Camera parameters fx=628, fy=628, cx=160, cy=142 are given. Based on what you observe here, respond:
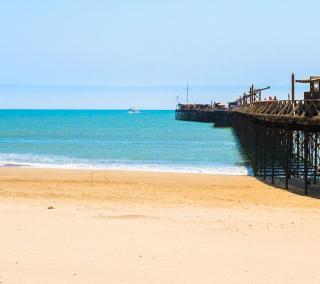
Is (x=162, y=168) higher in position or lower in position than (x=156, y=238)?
lower

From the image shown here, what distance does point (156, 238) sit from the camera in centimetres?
1174

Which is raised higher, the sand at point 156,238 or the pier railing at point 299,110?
the pier railing at point 299,110

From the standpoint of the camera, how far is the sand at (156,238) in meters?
9.30

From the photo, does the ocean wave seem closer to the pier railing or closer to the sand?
the pier railing

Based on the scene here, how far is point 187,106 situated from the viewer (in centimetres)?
13962

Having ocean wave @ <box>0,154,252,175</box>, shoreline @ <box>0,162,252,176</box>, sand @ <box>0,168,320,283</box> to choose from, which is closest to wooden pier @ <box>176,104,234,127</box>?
ocean wave @ <box>0,154,252,175</box>

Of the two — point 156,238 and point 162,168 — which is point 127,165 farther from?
point 156,238

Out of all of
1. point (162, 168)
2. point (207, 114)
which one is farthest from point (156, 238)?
point (207, 114)

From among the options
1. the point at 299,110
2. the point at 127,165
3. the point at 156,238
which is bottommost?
the point at 127,165

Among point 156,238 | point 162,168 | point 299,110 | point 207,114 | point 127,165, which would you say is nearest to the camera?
point 156,238

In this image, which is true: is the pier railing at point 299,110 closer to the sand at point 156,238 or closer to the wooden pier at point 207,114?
the sand at point 156,238

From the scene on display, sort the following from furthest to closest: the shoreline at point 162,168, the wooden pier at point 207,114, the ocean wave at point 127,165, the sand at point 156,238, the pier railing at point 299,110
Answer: the wooden pier at point 207,114, the ocean wave at point 127,165, the shoreline at point 162,168, the pier railing at point 299,110, the sand at point 156,238

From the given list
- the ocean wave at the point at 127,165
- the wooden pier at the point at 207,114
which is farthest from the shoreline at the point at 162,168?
the wooden pier at the point at 207,114

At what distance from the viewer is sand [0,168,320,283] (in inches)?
366
